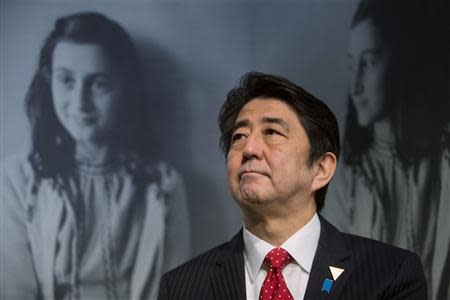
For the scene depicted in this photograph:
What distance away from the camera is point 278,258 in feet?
5.38

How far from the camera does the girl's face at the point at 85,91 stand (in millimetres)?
2512

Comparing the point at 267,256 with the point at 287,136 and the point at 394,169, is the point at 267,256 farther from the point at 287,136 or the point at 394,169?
the point at 394,169

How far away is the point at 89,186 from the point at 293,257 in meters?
1.06

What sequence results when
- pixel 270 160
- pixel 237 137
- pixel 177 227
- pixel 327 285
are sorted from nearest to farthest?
pixel 327 285, pixel 270 160, pixel 237 137, pixel 177 227

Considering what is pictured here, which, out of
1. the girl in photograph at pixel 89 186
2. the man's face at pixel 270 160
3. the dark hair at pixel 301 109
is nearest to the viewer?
the man's face at pixel 270 160

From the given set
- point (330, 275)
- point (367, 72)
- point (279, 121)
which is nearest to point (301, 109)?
point (279, 121)

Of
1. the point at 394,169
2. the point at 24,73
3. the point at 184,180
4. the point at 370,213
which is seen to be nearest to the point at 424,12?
the point at 394,169

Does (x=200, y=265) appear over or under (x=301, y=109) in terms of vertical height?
under

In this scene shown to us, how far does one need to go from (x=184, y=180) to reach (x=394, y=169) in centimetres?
73

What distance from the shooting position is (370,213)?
2.47 meters

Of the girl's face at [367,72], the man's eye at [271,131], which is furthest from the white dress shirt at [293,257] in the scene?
the girl's face at [367,72]

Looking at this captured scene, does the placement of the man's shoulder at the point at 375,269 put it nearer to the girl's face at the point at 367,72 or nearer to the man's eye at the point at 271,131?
the man's eye at the point at 271,131

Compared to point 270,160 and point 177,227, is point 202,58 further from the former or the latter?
point 270,160

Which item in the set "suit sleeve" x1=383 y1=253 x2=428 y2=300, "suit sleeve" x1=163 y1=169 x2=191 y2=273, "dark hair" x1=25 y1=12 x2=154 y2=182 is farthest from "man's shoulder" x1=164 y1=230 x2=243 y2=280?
"dark hair" x1=25 y1=12 x2=154 y2=182
